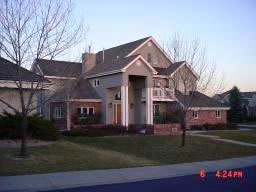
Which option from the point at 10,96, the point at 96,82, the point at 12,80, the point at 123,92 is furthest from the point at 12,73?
the point at 96,82

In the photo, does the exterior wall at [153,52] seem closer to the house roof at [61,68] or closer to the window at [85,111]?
the window at [85,111]

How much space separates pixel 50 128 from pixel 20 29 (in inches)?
257

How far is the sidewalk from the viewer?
10088mm

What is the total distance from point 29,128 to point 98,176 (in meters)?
7.59

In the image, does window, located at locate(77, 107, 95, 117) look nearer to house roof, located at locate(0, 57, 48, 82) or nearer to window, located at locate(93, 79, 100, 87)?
window, located at locate(93, 79, 100, 87)

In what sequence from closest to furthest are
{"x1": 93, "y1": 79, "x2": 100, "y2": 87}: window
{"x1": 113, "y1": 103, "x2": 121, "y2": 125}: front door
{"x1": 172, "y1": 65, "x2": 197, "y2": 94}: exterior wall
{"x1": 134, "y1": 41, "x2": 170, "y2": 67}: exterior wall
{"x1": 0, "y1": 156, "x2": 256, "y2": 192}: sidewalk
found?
{"x1": 0, "y1": 156, "x2": 256, "y2": 192}: sidewalk
{"x1": 172, "y1": 65, "x2": 197, "y2": 94}: exterior wall
{"x1": 113, "y1": 103, "x2": 121, "y2": 125}: front door
{"x1": 93, "y1": 79, "x2": 100, "y2": 87}: window
{"x1": 134, "y1": 41, "x2": 170, "y2": 67}: exterior wall

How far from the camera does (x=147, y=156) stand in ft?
56.3

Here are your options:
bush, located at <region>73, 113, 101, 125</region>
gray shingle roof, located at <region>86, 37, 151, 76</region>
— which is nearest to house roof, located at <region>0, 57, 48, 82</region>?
bush, located at <region>73, 113, 101, 125</region>

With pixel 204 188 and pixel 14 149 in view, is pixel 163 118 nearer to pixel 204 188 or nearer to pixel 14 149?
pixel 14 149

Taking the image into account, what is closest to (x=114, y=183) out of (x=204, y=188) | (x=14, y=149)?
(x=204, y=188)

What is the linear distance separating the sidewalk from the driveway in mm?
600

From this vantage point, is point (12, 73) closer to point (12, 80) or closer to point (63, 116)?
point (12, 80)

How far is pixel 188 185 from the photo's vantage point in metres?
10.6

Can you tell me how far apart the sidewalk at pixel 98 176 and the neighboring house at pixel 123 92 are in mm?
12658
